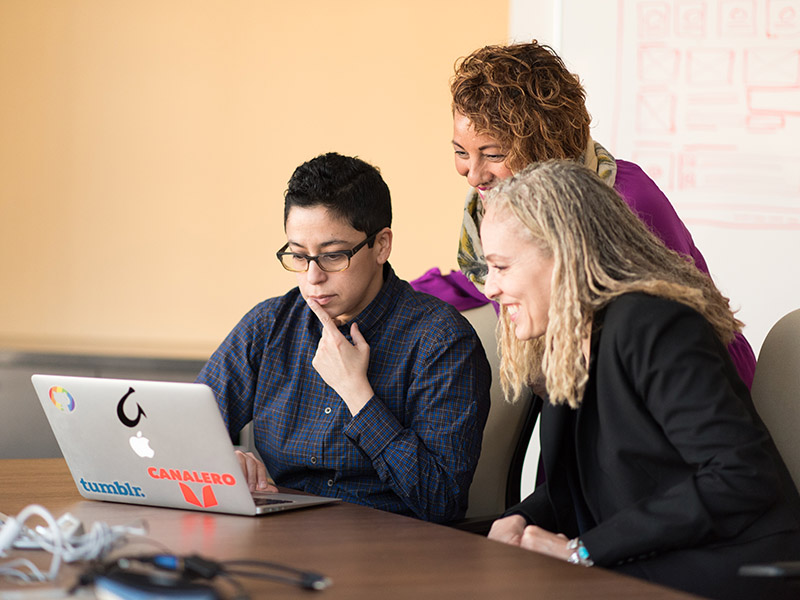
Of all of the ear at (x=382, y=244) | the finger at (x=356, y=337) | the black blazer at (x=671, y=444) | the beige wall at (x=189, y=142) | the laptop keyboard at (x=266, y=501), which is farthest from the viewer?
the beige wall at (x=189, y=142)

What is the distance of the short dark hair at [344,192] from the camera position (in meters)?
1.92

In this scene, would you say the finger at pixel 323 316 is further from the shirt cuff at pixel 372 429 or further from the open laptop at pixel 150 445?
the open laptop at pixel 150 445

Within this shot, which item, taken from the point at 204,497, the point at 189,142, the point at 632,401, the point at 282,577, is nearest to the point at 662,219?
the point at 632,401

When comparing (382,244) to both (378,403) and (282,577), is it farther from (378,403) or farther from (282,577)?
(282,577)

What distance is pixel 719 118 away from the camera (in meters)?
2.80

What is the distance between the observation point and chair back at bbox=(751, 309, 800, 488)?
1.58 m

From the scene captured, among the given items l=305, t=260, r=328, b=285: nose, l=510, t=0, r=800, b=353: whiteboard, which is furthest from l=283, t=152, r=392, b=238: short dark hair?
l=510, t=0, r=800, b=353: whiteboard

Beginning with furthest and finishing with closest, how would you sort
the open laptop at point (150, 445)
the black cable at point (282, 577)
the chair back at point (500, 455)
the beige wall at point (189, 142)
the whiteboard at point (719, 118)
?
the beige wall at point (189, 142) < the whiteboard at point (719, 118) < the chair back at point (500, 455) < the open laptop at point (150, 445) < the black cable at point (282, 577)

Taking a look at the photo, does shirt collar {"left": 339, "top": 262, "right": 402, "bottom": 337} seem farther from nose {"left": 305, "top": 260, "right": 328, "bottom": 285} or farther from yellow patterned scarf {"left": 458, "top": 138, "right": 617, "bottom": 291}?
yellow patterned scarf {"left": 458, "top": 138, "right": 617, "bottom": 291}

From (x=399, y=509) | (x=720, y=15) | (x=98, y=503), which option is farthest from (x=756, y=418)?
(x=720, y=15)

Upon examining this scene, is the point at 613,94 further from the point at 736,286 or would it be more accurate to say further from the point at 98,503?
the point at 98,503

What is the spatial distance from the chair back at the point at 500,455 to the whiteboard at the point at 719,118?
2.73ft

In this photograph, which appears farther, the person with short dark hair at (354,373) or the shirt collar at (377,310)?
the shirt collar at (377,310)

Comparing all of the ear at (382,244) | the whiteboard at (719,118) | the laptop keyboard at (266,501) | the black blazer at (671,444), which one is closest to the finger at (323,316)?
the ear at (382,244)
